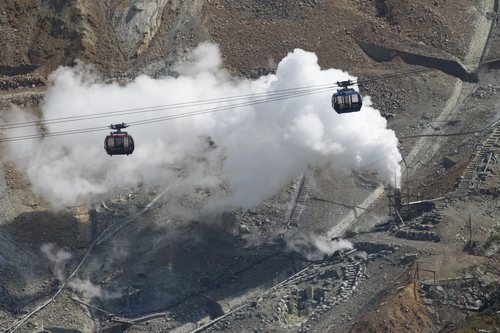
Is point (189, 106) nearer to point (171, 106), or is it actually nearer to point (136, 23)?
point (171, 106)

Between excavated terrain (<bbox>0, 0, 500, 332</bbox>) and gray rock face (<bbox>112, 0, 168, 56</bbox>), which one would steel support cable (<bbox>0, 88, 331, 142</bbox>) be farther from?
gray rock face (<bbox>112, 0, 168, 56</bbox>)

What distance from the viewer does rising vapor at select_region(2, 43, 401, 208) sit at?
7675cm

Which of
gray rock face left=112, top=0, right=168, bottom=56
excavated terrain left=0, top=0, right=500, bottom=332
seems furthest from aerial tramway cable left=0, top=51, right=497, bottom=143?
gray rock face left=112, top=0, right=168, bottom=56

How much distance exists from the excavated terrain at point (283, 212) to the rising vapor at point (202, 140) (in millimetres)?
1127

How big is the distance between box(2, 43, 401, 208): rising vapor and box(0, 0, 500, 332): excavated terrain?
1.13m

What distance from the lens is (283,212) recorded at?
244 ft

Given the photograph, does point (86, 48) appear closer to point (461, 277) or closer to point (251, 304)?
point (251, 304)

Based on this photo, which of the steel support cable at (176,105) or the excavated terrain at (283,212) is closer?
the excavated terrain at (283,212)

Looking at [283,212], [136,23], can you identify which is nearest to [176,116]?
[136,23]

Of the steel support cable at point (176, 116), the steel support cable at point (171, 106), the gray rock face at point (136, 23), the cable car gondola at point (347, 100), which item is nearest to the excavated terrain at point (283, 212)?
the gray rock face at point (136, 23)

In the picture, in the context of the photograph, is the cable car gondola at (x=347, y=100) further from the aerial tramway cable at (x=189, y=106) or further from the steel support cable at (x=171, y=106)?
the steel support cable at (x=171, y=106)

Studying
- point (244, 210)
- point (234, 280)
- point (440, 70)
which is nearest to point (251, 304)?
point (234, 280)

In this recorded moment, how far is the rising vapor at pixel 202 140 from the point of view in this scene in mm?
76750

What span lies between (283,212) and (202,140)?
30.2ft
